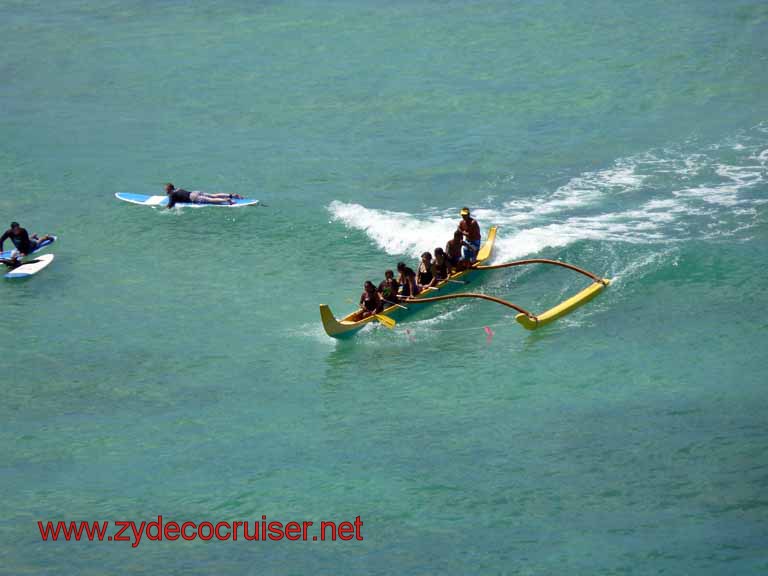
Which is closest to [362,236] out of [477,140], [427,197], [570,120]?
[427,197]

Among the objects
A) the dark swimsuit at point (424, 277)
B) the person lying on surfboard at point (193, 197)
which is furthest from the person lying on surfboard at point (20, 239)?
the dark swimsuit at point (424, 277)

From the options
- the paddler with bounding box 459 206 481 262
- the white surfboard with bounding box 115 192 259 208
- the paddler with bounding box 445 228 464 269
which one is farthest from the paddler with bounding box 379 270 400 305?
the white surfboard with bounding box 115 192 259 208

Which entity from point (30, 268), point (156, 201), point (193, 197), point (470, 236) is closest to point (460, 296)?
point (470, 236)

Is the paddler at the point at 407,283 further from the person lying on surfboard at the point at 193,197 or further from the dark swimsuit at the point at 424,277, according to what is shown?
the person lying on surfboard at the point at 193,197

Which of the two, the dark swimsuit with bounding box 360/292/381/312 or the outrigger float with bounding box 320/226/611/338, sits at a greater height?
the dark swimsuit with bounding box 360/292/381/312

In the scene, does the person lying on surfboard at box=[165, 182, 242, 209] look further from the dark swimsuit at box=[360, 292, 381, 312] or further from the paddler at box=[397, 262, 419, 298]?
the dark swimsuit at box=[360, 292, 381, 312]
